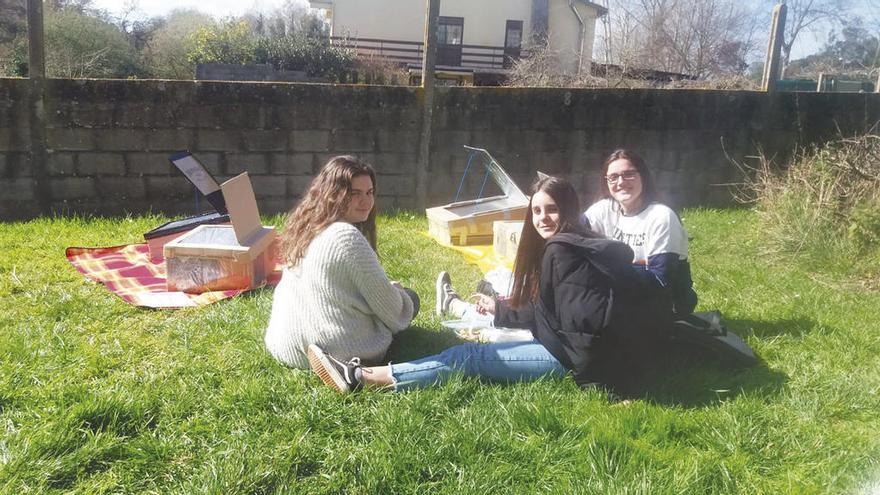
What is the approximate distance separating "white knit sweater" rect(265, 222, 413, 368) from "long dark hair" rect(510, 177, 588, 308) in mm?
648

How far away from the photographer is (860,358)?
386cm

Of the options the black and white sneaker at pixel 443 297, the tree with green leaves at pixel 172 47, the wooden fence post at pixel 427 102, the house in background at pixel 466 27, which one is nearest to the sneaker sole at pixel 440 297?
the black and white sneaker at pixel 443 297

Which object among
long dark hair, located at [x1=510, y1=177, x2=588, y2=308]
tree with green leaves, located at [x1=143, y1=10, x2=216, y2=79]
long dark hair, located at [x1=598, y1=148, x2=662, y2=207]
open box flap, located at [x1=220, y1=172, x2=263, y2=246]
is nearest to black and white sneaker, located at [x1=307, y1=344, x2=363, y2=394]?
Result: long dark hair, located at [x1=510, y1=177, x2=588, y2=308]

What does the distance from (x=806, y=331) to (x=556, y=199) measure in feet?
6.73

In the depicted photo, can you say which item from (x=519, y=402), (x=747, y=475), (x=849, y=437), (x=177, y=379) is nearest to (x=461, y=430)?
(x=519, y=402)

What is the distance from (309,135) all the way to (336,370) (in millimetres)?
4431

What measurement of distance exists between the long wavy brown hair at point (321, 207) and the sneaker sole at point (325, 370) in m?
0.45

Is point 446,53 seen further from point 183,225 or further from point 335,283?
point 335,283

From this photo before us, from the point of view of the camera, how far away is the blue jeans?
130 inches

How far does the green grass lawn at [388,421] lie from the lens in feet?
8.49

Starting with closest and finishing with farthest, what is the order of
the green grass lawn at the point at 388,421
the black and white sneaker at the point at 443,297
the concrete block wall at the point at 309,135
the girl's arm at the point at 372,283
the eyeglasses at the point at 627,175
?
the green grass lawn at the point at 388,421
the girl's arm at the point at 372,283
the eyeglasses at the point at 627,175
the black and white sneaker at the point at 443,297
the concrete block wall at the point at 309,135

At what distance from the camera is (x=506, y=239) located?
5.96 m

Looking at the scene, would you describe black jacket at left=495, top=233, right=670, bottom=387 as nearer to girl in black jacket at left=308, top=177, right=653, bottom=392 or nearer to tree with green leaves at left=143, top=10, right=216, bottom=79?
girl in black jacket at left=308, top=177, right=653, bottom=392

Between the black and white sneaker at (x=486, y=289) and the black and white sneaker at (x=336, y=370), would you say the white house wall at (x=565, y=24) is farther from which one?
the black and white sneaker at (x=336, y=370)
